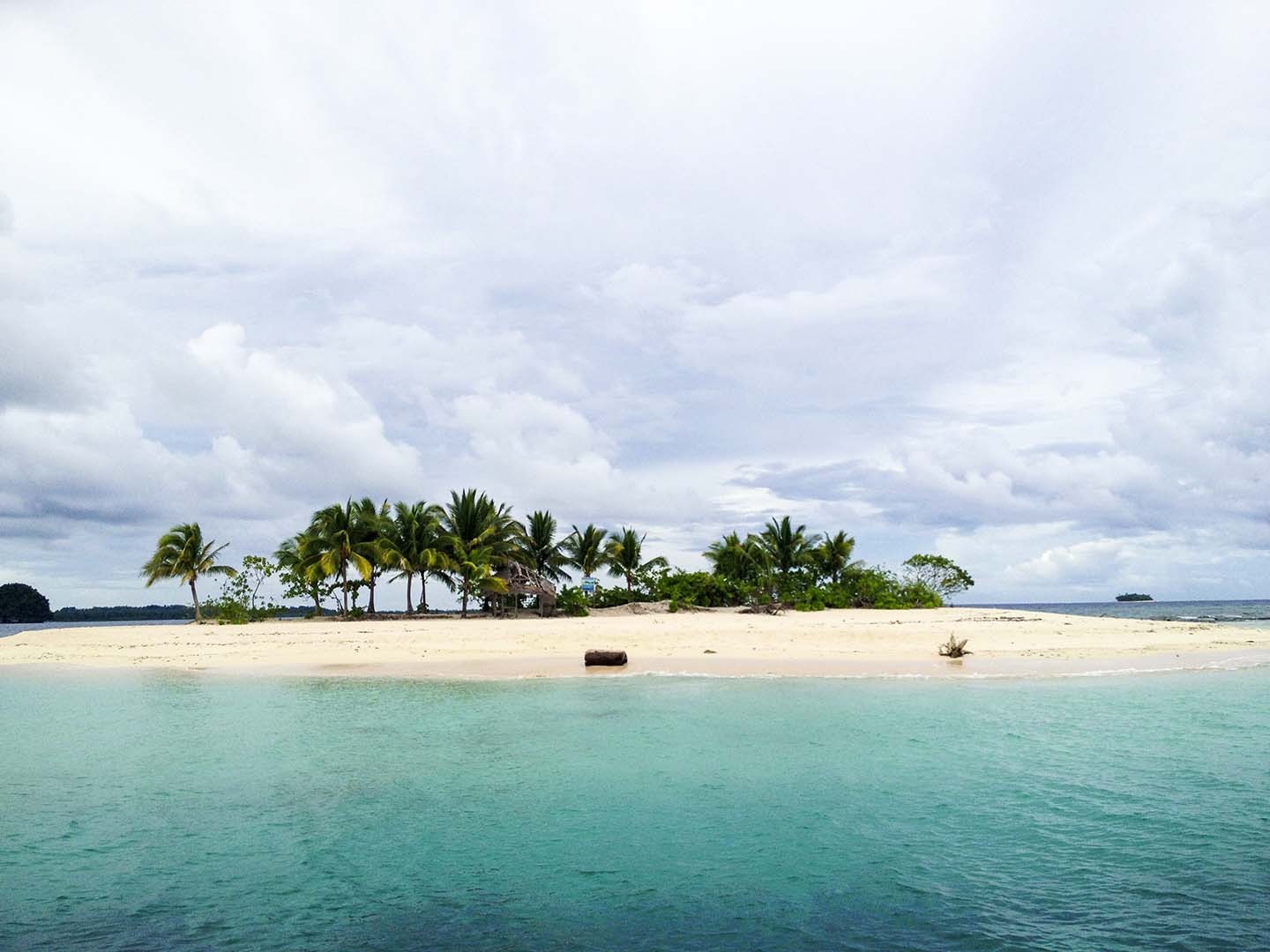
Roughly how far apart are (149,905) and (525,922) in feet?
11.5

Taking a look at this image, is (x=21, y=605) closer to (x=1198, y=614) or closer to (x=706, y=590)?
(x=706, y=590)

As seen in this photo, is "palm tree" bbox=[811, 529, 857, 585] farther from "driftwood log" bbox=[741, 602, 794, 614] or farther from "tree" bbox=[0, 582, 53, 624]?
"tree" bbox=[0, 582, 53, 624]

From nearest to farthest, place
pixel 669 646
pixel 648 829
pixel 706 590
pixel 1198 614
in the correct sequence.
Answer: pixel 648 829 < pixel 669 646 < pixel 706 590 < pixel 1198 614

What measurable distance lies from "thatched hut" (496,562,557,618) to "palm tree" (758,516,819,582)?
16.2 metres

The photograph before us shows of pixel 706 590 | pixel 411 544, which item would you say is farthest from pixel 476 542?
pixel 706 590

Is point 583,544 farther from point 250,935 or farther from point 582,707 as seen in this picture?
point 250,935

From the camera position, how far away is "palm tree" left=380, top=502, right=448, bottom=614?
49781mm

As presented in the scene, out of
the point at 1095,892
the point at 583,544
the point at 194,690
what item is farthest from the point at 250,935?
the point at 583,544

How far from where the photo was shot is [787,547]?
5947 cm

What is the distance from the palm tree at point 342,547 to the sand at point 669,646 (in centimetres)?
492

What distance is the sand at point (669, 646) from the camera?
26672 millimetres

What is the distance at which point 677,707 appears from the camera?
731 inches

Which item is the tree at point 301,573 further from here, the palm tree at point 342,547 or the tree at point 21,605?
the tree at point 21,605

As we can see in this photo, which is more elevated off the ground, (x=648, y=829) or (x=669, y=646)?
(x=669, y=646)
